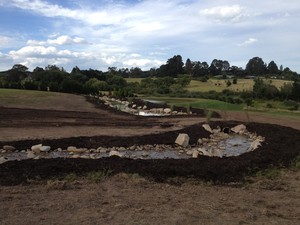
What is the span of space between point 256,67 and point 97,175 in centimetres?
13276

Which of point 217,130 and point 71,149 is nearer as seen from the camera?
point 71,149

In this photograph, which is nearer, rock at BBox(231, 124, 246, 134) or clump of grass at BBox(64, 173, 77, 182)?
clump of grass at BBox(64, 173, 77, 182)

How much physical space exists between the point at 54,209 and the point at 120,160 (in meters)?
4.14

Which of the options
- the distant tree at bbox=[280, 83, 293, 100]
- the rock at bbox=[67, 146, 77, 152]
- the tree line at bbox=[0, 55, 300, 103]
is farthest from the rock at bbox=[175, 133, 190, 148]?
the distant tree at bbox=[280, 83, 293, 100]

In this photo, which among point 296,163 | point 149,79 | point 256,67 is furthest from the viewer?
point 256,67

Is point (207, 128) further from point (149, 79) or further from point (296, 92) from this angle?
point (149, 79)

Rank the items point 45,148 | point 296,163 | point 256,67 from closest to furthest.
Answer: point 296,163, point 45,148, point 256,67

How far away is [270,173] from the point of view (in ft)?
34.6

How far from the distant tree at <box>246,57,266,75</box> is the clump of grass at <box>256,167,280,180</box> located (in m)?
127

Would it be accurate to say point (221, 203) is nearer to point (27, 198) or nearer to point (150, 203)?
point (150, 203)

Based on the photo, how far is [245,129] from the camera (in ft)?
74.3

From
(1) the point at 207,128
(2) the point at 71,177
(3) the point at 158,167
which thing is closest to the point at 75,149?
(3) the point at 158,167

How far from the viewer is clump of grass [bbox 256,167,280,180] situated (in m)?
10.2

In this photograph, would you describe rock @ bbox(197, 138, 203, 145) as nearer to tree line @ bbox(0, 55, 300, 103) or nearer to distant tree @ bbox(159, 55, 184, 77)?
tree line @ bbox(0, 55, 300, 103)
